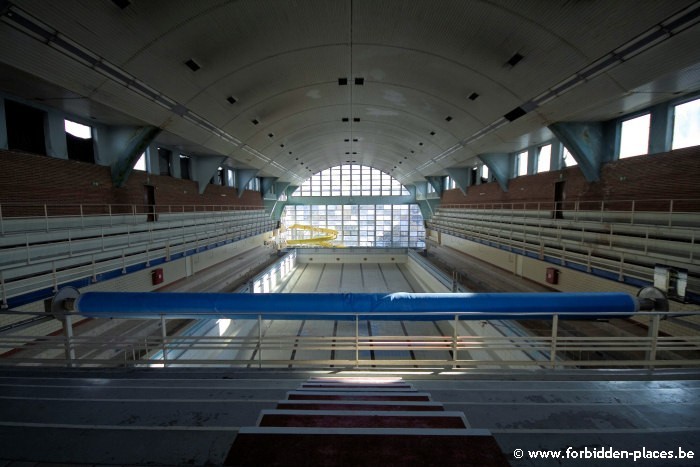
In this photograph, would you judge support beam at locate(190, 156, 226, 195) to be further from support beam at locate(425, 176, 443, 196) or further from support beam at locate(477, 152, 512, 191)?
support beam at locate(425, 176, 443, 196)

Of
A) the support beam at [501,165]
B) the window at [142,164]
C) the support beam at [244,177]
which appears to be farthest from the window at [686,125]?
the support beam at [244,177]

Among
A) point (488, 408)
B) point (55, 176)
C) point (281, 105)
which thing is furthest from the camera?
point (281, 105)

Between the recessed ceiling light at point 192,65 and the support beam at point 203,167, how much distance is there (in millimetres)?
8199

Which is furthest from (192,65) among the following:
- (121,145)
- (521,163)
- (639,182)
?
(521,163)

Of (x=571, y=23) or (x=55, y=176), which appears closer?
(x=571, y=23)

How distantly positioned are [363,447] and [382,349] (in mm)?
2398

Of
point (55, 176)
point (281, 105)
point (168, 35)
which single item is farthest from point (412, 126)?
point (55, 176)

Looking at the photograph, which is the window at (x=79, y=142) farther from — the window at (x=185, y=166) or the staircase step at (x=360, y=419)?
the staircase step at (x=360, y=419)

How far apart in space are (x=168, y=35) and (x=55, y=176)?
5.39 meters

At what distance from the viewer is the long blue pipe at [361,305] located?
3955 mm

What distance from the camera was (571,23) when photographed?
18.6 ft

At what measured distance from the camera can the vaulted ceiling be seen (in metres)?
5.22

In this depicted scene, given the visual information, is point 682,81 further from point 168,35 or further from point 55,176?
point 55,176

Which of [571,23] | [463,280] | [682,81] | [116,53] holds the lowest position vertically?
[463,280]
